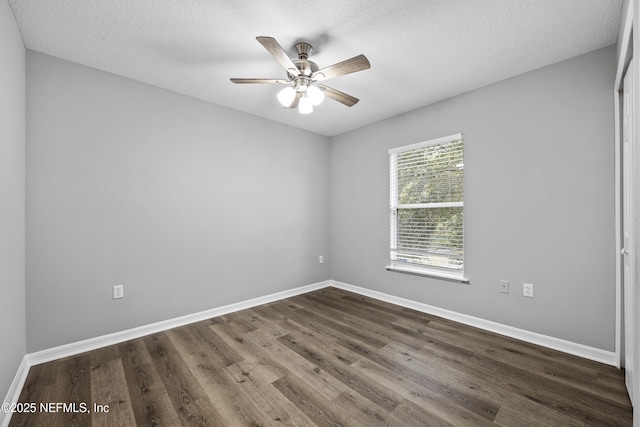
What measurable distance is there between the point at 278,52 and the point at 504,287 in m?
2.87

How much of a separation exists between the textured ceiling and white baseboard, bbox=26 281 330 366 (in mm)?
2423

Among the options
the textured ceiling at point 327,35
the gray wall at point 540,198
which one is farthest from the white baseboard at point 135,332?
the textured ceiling at point 327,35

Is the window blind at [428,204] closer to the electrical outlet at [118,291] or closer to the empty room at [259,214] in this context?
the empty room at [259,214]

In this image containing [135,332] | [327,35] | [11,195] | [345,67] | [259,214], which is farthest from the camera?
[259,214]

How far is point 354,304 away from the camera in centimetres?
345

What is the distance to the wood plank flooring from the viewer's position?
5.02 feet

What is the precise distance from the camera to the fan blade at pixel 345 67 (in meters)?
1.75

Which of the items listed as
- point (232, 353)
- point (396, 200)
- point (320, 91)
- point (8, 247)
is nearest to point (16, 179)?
point (8, 247)

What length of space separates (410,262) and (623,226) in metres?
1.90

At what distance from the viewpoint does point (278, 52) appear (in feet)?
5.65

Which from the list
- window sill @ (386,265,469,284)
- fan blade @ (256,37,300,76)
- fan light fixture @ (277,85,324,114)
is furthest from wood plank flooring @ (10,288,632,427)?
fan blade @ (256,37,300,76)

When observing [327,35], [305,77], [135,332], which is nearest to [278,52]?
[305,77]

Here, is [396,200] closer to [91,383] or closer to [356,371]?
[356,371]

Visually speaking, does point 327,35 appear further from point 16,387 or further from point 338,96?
point 16,387
